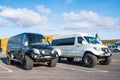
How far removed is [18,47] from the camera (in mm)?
15164

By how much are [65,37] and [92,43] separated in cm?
303

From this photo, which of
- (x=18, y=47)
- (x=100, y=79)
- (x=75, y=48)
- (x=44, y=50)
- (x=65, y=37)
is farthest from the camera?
(x=65, y=37)

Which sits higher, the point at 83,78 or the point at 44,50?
the point at 44,50

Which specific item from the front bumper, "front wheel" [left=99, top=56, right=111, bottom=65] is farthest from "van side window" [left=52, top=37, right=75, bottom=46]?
the front bumper

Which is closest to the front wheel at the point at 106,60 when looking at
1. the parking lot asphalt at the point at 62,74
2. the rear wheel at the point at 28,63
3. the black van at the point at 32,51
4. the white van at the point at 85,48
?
the white van at the point at 85,48

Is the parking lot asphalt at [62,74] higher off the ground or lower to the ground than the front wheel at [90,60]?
lower

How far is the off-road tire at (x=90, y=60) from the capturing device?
47.1 ft

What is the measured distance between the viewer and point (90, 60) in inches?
573

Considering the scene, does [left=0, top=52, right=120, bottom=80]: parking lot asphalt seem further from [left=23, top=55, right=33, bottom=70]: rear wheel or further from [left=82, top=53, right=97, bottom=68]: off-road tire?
[left=82, top=53, right=97, bottom=68]: off-road tire

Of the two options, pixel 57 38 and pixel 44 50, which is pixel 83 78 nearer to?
pixel 44 50

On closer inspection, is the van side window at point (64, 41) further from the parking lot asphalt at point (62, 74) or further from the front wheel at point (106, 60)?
the parking lot asphalt at point (62, 74)

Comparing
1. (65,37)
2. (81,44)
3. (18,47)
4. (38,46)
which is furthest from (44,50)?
(65,37)

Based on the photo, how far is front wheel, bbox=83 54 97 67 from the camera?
1435 centimetres

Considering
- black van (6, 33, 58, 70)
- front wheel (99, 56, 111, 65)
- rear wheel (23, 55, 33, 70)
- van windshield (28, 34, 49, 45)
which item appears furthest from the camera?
front wheel (99, 56, 111, 65)
